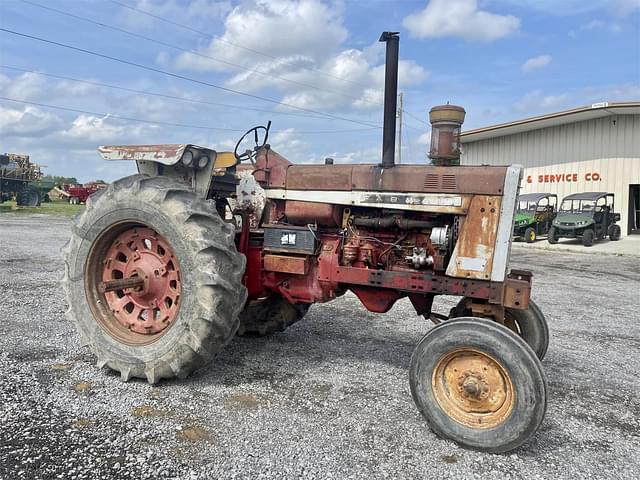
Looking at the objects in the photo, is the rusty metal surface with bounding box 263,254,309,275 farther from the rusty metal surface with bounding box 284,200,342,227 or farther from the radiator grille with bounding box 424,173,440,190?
the radiator grille with bounding box 424,173,440,190

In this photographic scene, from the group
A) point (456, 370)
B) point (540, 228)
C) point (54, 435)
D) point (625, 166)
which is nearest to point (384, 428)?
point (456, 370)

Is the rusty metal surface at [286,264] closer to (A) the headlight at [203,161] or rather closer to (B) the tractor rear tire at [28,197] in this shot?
(A) the headlight at [203,161]

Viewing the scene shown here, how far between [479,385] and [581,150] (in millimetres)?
23151

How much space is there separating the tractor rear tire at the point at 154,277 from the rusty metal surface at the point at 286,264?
0.45m

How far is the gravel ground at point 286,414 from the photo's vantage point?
2928mm

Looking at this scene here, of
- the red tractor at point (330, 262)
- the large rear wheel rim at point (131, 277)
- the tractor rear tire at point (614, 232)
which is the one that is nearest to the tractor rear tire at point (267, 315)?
the red tractor at point (330, 262)

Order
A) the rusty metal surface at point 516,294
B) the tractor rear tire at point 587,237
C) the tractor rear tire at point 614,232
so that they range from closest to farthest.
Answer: the rusty metal surface at point 516,294 → the tractor rear tire at point 587,237 → the tractor rear tire at point 614,232

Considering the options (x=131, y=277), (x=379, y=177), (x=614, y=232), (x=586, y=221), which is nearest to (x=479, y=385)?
(x=379, y=177)

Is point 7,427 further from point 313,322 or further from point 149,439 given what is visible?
point 313,322

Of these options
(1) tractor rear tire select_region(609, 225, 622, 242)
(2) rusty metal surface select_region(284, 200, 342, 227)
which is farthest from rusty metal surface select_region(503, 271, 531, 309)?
(1) tractor rear tire select_region(609, 225, 622, 242)

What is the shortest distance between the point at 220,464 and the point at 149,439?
52 centimetres

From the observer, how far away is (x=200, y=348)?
3850mm

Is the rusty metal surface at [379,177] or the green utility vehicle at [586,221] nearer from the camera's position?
the rusty metal surface at [379,177]

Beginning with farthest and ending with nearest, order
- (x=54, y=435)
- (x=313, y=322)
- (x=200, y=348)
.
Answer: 1. (x=313, y=322)
2. (x=200, y=348)
3. (x=54, y=435)
